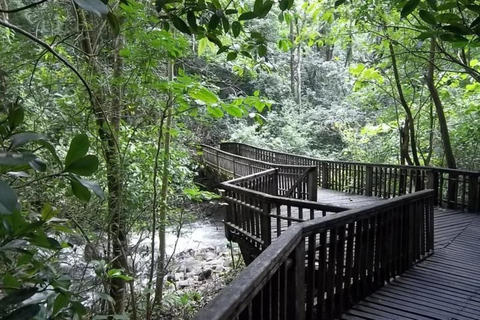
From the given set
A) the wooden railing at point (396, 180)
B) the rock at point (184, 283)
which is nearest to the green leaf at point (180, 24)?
the wooden railing at point (396, 180)

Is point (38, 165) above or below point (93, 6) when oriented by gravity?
below

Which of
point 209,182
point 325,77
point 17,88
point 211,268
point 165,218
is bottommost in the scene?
point 211,268

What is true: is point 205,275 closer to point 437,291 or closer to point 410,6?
point 437,291

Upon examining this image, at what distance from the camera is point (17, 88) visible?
302 cm

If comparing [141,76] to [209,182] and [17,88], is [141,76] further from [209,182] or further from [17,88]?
[209,182]

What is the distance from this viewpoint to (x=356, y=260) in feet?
10.7

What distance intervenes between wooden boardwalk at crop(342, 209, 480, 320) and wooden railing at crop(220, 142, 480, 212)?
2182mm

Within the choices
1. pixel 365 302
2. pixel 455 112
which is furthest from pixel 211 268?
pixel 455 112

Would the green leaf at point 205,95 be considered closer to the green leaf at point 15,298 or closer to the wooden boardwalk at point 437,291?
the green leaf at point 15,298

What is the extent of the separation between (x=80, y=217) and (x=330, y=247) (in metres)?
2.41

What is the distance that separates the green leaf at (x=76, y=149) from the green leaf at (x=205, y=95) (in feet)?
5.68

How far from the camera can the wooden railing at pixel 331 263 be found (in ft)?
5.86

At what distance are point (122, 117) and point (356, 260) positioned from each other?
2.80 m

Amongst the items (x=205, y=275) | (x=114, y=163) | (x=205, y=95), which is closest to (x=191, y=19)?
(x=205, y=95)
